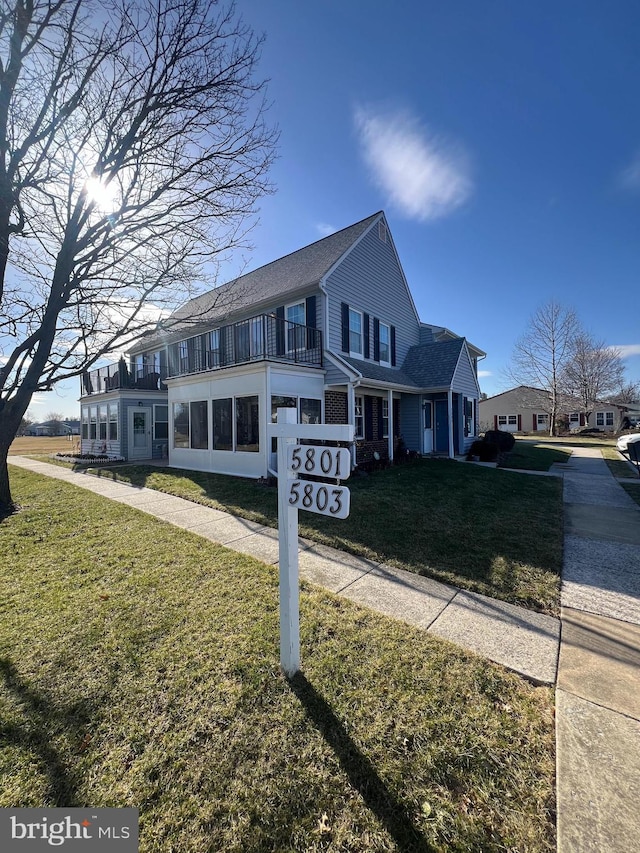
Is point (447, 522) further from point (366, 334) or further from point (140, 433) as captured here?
point (140, 433)

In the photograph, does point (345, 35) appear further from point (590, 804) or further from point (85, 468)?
point (85, 468)

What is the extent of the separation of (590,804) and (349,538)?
3866 millimetres

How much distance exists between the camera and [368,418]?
13.2 meters

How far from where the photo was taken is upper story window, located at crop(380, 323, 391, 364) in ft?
46.9

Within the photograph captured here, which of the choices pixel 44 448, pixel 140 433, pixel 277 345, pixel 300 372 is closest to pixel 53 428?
pixel 44 448

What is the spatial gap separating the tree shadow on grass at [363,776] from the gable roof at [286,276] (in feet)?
31.6

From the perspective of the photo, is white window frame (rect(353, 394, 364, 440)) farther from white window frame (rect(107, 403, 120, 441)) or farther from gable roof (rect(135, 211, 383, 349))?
white window frame (rect(107, 403, 120, 441))

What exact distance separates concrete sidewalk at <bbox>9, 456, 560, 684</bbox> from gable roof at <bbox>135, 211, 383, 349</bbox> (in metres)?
7.20

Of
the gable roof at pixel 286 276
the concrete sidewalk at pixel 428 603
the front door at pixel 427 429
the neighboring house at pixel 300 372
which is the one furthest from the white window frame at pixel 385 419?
the concrete sidewalk at pixel 428 603

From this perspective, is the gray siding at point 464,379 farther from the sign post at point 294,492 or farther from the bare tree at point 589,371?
the bare tree at point 589,371

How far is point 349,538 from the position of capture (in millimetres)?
5457

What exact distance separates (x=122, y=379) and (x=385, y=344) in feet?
40.6

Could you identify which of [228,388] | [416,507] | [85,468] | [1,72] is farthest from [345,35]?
[85,468]

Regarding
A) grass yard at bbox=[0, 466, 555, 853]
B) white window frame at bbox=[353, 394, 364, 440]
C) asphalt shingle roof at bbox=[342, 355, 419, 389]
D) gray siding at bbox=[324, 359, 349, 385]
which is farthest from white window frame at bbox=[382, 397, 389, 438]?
grass yard at bbox=[0, 466, 555, 853]
